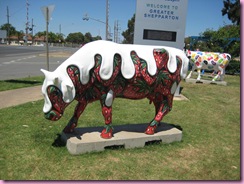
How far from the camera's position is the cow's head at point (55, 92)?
134 inches

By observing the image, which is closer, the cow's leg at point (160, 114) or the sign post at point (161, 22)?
the cow's leg at point (160, 114)

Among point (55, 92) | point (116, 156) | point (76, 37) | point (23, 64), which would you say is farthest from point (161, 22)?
point (76, 37)

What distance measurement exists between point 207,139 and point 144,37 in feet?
14.8

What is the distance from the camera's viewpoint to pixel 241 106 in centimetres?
142

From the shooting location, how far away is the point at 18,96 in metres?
7.64

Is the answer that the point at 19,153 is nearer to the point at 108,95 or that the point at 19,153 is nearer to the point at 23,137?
the point at 23,137

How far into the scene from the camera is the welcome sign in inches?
320

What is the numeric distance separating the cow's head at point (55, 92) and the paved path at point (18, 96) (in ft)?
11.4

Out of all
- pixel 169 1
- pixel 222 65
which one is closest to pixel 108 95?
pixel 169 1

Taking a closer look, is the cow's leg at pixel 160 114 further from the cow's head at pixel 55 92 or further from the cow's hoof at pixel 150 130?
the cow's head at pixel 55 92

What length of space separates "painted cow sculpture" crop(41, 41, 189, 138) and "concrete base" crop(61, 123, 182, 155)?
0.39 feet

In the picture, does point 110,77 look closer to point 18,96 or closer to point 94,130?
point 94,130

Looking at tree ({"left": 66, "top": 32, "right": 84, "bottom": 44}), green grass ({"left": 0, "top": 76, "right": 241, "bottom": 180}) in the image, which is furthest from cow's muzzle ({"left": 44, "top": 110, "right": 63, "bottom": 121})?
tree ({"left": 66, "top": 32, "right": 84, "bottom": 44})

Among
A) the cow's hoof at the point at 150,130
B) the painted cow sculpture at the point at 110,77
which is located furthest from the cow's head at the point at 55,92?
the cow's hoof at the point at 150,130
